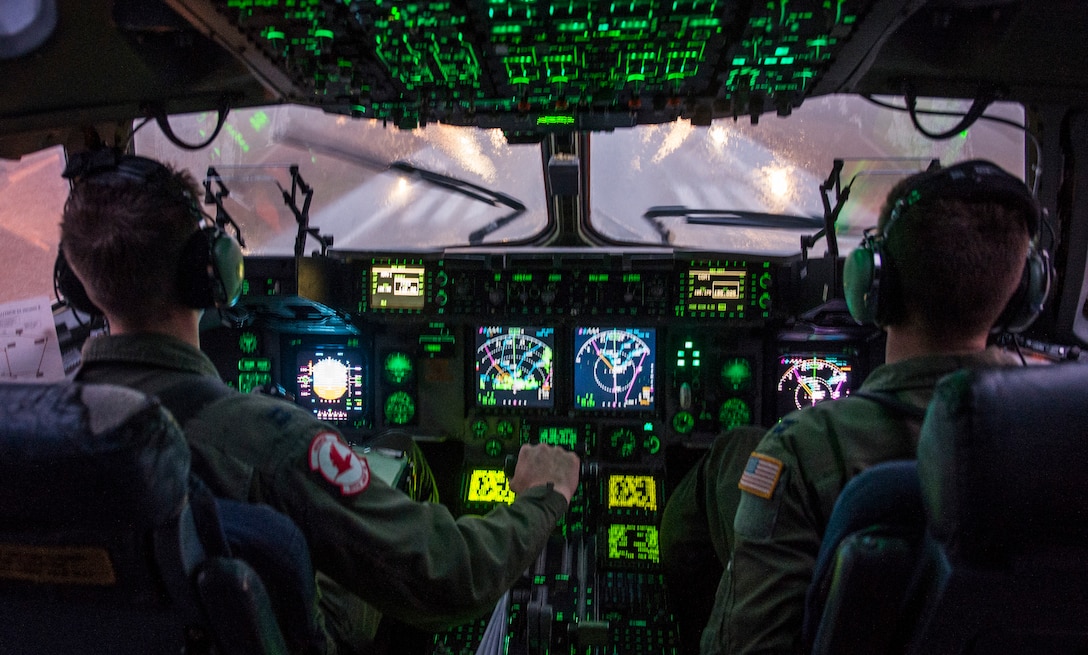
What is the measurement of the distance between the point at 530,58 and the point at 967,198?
865 millimetres

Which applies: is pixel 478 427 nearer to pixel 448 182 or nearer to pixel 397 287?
pixel 397 287

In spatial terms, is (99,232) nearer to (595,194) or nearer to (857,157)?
(595,194)

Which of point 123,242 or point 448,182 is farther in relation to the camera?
point 448,182

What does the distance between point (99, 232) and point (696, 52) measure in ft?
3.88

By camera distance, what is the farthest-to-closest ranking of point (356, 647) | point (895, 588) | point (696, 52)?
point (356, 647) → point (696, 52) → point (895, 588)

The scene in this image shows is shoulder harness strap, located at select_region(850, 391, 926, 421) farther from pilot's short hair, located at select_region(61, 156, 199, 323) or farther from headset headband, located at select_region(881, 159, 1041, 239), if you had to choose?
pilot's short hair, located at select_region(61, 156, 199, 323)

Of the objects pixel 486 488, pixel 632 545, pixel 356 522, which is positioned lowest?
pixel 632 545

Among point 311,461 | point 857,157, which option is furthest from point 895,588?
point 857,157

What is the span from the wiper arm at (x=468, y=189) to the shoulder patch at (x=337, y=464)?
1.92 meters

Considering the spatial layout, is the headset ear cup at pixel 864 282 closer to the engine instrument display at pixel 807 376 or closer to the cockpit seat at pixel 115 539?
the cockpit seat at pixel 115 539

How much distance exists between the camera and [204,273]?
125cm

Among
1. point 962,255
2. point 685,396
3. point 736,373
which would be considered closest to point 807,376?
point 736,373

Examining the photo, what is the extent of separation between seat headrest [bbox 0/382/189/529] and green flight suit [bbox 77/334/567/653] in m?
0.30

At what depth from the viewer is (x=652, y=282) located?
2436mm
